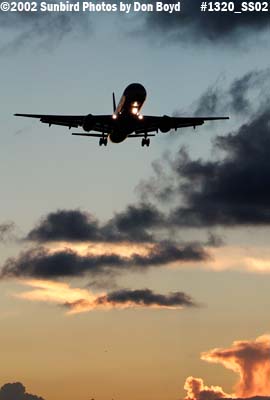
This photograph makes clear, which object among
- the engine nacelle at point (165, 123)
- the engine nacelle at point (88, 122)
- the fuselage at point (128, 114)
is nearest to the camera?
the fuselage at point (128, 114)

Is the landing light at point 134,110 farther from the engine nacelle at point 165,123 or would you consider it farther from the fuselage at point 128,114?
the engine nacelle at point 165,123

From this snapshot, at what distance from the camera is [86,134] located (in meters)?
192

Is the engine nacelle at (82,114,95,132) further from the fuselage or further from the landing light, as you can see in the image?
the landing light

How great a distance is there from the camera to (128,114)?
194375 millimetres

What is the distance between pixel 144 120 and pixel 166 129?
16.9 ft

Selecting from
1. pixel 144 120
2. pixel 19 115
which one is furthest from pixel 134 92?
A: pixel 19 115

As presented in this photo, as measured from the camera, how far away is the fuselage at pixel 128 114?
193750 millimetres

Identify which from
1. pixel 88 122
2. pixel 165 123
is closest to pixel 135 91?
pixel 165 123

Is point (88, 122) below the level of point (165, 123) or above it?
below

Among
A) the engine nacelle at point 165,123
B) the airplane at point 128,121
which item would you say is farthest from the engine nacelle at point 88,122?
the engine nacelle at point 165,123

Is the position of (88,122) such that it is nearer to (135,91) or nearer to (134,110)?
(134,110)

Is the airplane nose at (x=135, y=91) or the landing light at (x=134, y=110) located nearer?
the landing light at (x=134, y=110)

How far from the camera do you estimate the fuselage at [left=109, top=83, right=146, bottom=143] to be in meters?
194

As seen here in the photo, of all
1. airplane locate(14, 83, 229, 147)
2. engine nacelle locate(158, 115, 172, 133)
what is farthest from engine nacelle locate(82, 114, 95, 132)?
engine nacelle locate(158, 115, 172, 133)
